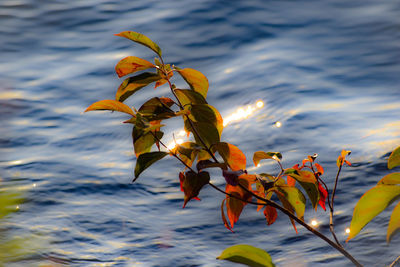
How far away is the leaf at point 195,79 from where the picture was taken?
92cm

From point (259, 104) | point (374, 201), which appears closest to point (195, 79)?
point (374, 201)

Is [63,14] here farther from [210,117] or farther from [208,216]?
[210,117]

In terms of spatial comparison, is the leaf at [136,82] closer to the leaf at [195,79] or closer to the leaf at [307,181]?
the leaf at [195,79]

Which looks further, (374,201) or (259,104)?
(259,104)

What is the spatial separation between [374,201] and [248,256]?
0.59 feet

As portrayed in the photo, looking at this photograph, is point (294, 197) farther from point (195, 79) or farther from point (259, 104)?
point (259, 104)

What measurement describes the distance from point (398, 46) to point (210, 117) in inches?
119

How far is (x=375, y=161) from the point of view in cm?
Result: 220

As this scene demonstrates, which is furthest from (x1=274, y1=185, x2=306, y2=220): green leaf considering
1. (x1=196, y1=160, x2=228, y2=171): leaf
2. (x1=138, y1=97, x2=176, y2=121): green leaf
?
(x1=138, y1=97, x2=176, y2=121): green leaf

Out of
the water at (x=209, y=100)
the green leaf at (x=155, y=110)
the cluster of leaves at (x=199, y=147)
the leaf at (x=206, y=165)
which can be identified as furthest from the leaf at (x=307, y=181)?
the water at (x=209, y=100)

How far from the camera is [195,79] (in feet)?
3.05

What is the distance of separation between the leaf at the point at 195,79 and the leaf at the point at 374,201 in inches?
14.0

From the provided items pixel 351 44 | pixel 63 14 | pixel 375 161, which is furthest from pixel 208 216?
pixel 63 14

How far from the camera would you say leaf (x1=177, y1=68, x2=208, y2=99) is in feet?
3.01
